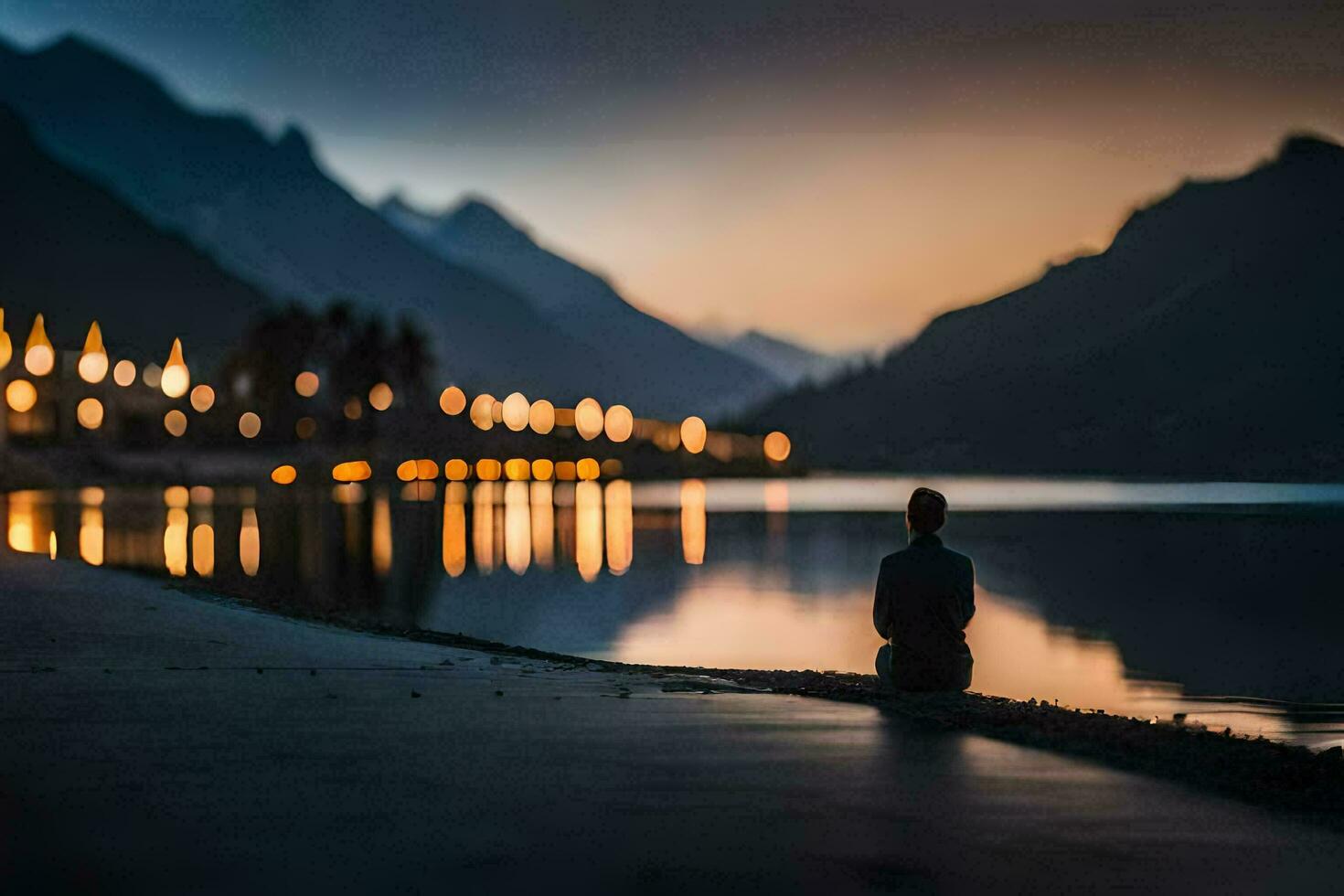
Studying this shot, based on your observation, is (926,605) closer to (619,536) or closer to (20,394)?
(619,536)

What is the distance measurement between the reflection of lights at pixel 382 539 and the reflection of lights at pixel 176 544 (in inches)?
279

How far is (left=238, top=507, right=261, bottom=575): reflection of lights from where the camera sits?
5099 centimetres

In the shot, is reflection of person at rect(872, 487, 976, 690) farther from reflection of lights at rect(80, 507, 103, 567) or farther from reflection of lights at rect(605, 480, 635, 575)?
reflection of lights at rect(605, 480, 635, 575)

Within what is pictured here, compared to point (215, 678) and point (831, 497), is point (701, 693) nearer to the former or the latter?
point (215, 678)

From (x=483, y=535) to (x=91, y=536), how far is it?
110 ft

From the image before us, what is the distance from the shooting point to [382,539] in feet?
252

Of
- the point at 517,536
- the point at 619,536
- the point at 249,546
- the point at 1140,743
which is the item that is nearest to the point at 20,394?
the point at 517,536

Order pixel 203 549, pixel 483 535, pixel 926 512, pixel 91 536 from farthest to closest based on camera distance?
pixel 483 535 → pixel 91 536 → pixel 203 549 → pixel 926 512

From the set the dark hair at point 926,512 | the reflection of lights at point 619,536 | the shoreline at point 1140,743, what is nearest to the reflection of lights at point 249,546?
the reflection of lights at point 619,536

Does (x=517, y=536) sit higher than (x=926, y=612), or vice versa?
(x=517, y=536)

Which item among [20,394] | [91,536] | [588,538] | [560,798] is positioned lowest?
[560,798]

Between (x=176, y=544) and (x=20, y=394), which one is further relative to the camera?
(x=20, y=394)

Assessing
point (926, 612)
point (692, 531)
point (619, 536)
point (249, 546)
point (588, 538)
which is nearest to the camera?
point (926, 612)

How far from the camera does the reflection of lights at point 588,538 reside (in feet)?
218
